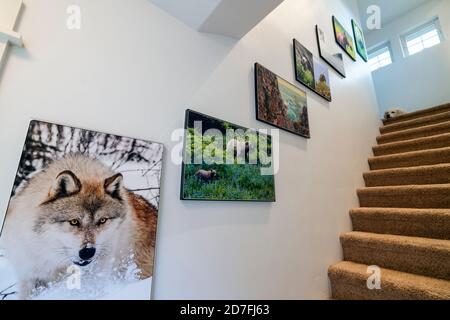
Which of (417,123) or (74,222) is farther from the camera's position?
(417,123)

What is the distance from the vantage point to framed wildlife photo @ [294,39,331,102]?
173cm

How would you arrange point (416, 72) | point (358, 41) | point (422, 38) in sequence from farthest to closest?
point (422, 38) < point (416, 72) < point (358, 41)

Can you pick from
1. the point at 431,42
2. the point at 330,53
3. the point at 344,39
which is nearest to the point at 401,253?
the point at 330,53

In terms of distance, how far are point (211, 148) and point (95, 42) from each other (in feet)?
1.97

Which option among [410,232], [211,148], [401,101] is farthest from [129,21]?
[401,101]

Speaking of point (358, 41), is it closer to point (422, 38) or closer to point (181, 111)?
point (422, 38)

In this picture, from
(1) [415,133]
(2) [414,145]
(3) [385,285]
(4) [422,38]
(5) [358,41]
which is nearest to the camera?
(3) [385,285]

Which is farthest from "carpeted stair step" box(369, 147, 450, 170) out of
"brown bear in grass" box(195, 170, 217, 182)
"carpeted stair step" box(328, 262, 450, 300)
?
"brown bear in grass" box(195, 170, 217, 182)

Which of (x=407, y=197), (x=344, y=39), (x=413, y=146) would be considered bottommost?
(x=407, y=197)

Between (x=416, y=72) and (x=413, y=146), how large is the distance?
2054mm

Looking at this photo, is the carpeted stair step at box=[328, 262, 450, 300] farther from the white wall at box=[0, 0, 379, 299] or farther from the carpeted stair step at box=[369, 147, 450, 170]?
the carpeted stair step at box=[369, 147, 450, 170]

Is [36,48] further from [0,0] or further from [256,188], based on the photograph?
[256,188]

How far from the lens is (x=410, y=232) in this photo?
1492mm

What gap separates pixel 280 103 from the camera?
1431mm
